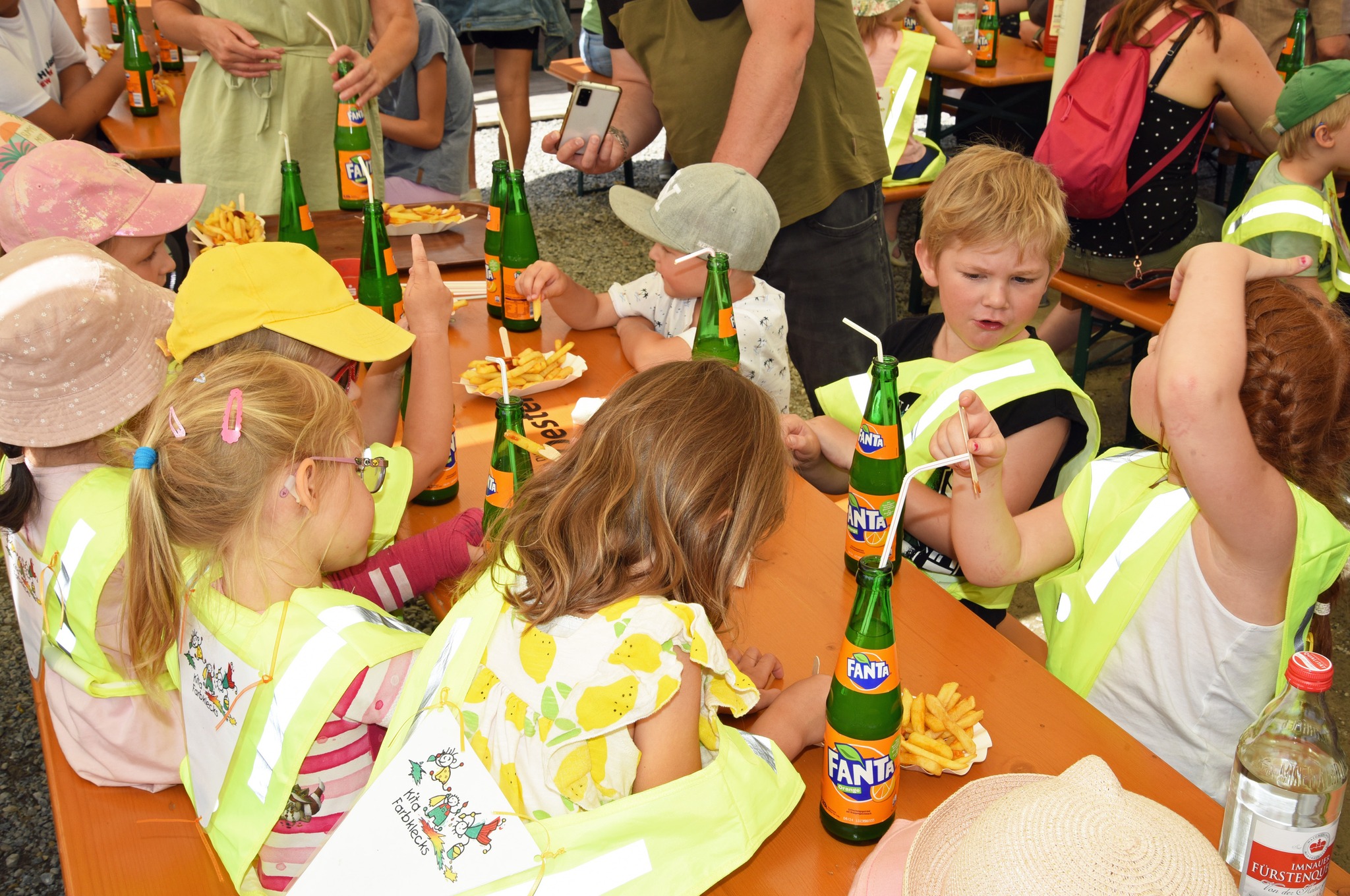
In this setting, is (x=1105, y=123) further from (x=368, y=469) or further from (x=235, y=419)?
(x=235, y=419)

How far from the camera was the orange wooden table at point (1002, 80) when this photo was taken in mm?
5355

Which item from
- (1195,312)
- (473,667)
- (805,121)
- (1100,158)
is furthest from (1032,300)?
(1100,158)

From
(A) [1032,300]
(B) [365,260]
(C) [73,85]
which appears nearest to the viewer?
(A) [1032,300]

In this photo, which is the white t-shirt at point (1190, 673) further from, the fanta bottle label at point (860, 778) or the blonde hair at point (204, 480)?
the blonde hair at point (204, 480)

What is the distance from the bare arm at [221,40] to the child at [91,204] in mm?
925

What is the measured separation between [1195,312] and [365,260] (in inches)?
71.7

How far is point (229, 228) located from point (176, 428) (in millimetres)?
1634

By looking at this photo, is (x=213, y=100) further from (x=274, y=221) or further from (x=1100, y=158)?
(x=1100, y=158)

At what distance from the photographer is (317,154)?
3.52 metres

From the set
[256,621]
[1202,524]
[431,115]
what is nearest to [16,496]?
[256,621]

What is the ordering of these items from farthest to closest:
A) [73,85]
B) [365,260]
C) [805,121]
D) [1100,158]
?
1. [73,85]
2. [1100,158]
3. [805,121]
4. [365,260]

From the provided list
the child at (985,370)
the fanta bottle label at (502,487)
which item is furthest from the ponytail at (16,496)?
the child at (985,370)

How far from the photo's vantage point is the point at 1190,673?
1.59 m

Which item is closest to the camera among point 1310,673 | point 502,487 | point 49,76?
point 1310,673
